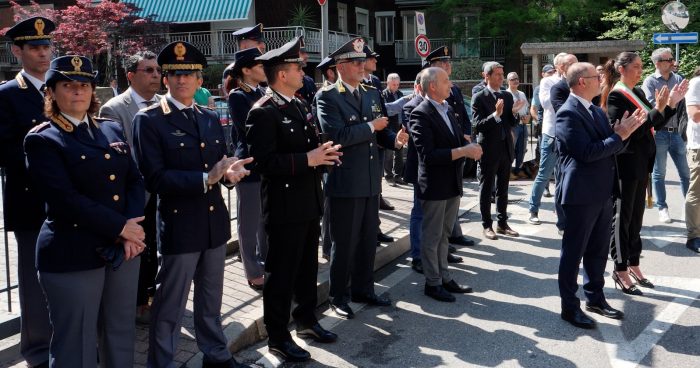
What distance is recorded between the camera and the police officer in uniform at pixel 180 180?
12.5 feet

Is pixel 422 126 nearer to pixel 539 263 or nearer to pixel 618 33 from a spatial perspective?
pixel 539 263

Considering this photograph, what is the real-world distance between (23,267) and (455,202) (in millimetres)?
3537

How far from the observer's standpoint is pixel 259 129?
14.2ft

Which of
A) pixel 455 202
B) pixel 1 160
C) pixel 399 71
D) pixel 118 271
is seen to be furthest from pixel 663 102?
pixel 399 71

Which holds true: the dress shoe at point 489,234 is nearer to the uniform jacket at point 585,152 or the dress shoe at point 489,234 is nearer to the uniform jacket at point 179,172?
the uniform jacket at point 585,152

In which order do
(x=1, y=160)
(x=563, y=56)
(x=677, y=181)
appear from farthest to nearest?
(x=677, y=181) → (x=563, y=56) → (x=1, y=160)

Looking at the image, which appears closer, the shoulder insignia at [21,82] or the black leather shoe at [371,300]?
the shoulder insignia at [21,82]

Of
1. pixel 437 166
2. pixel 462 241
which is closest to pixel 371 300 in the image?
pixel 437 166

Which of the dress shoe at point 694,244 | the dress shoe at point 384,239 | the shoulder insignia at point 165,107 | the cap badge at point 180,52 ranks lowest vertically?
the dress shoe at point 694,244

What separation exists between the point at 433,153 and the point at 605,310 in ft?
6.17

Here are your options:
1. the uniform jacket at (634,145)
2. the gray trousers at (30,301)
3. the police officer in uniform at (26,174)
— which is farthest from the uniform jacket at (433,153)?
the gray trousers at (30,301)

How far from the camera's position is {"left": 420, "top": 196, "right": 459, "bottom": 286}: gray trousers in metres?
5.71

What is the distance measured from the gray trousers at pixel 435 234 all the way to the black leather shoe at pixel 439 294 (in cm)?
4

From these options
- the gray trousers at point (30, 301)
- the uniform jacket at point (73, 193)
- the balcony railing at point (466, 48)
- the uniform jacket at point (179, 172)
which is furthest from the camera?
the balcony railing at point (466, 48)
